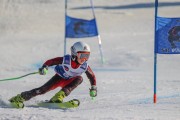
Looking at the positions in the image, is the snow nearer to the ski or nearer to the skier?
the ski

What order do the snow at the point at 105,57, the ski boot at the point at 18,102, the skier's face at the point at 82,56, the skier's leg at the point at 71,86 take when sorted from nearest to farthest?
1. the snow at the point at 105,57
2. the ski boot at the point at 18,102
3. the skier's face at the point at 82,56
4. the skier's leg at the point at 71,86

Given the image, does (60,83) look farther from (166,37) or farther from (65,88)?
(166,37)

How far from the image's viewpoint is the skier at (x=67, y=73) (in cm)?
793

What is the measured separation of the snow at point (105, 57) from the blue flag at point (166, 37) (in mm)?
822

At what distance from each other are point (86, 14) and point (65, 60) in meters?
28.4

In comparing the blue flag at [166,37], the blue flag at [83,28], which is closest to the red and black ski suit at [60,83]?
the blue flag at [166,37]

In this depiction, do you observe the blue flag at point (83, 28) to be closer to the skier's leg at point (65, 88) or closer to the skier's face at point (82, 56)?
the skier's leg at point (65, 88)

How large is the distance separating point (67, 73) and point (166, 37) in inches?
63.9

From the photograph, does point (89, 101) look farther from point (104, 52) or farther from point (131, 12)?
point (131, 12)

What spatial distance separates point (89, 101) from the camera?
8.76 metres

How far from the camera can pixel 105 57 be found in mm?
19891

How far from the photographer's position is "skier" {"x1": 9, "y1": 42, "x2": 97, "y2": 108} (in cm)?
793

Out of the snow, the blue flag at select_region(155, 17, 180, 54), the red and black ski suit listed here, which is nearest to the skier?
the red and black ski suit

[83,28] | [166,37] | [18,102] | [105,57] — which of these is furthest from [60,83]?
[105,57]
